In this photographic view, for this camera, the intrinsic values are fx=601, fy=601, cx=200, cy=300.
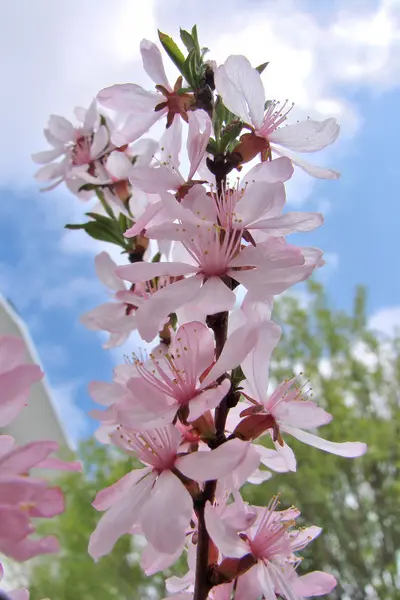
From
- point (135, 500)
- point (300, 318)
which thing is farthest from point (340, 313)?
point (135, 500)

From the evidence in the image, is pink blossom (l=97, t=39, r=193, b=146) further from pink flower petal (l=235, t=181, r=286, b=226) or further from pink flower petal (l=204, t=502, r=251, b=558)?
pink flower petal (l=204, t=502, r=251, b=558)

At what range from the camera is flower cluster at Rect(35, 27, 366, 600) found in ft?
1.20

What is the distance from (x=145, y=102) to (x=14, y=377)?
0.34 m

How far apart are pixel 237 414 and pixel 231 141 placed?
0.21m

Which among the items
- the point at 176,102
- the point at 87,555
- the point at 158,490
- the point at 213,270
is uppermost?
the point at 176,102

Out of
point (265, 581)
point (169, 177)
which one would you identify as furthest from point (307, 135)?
point (265, 581)

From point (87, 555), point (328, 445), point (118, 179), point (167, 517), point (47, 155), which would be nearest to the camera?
point (167, 517)

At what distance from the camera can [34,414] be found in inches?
241

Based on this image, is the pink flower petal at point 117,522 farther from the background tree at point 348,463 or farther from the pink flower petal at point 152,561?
the background tree at point 348,463

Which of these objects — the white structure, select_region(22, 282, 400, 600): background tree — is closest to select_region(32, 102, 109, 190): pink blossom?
select_region(22, 282, 400, 600): background tree

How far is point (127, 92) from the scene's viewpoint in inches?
21.0

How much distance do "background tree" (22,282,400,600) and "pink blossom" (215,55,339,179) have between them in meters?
3.16

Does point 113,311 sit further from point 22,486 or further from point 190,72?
point 22,486

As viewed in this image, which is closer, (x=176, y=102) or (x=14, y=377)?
(x=14, y=377)
